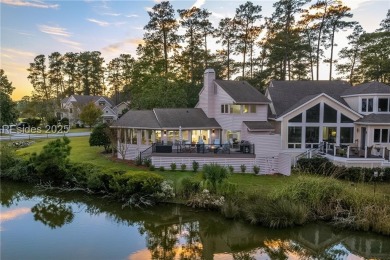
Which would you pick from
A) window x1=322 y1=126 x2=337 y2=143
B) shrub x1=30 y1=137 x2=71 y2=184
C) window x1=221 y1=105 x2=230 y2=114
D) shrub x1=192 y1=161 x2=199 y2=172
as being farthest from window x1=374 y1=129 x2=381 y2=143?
shrub x1=30 y1=137 x2=71 y2=184

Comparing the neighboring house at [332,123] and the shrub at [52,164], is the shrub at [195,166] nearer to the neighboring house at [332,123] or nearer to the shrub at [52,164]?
the neighboring house at [332,123]

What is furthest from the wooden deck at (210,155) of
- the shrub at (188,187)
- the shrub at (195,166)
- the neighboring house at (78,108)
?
the neighboring house at (78,108)

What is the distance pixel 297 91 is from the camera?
99.8ft

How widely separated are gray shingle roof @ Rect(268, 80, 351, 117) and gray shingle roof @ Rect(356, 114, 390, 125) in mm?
3729

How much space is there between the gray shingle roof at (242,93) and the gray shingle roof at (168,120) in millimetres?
3089

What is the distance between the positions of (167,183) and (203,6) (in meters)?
34.5

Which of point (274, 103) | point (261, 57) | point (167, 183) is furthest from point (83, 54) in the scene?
point (167, 183)

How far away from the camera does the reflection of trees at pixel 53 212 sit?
16719 millimetres

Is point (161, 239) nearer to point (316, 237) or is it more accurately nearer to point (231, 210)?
point (231, 210)

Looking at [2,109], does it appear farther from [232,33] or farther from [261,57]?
[261,57]

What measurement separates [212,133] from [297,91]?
30.8 ft

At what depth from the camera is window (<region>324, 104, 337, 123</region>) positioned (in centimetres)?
2552

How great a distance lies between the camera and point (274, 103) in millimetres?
28781

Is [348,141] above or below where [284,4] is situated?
below
